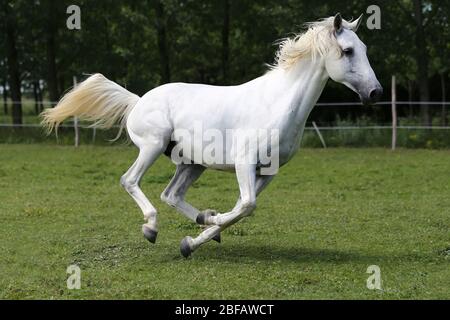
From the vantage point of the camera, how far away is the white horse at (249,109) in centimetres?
659

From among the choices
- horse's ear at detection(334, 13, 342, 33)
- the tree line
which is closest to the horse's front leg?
horse's ear at detection(334, 13, 342, 33)

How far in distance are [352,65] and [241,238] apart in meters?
2.50

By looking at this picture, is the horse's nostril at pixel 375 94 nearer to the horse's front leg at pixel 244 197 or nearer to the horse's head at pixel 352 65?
the horse's head at pixel 352 65

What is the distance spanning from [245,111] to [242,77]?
75.3ft

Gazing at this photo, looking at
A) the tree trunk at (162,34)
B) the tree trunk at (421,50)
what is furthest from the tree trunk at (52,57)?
the tree trunk at (421,50)

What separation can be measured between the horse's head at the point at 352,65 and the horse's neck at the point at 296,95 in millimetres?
200

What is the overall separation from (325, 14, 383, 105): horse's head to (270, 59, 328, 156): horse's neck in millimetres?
200

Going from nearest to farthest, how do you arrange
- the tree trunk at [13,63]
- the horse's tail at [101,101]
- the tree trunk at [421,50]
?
the horse's tail at [101,101]
the tree trunk at [421,50]
the tree trunk at [13,63]

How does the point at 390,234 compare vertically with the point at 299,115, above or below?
below

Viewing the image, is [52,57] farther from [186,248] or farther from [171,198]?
[186,248]

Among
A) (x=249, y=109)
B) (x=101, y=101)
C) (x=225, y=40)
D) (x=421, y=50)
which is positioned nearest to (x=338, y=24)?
(x=249, y=109)

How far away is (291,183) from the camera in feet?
44.2

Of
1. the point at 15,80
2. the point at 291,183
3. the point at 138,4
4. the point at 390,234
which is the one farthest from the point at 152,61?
the point at 390,234
